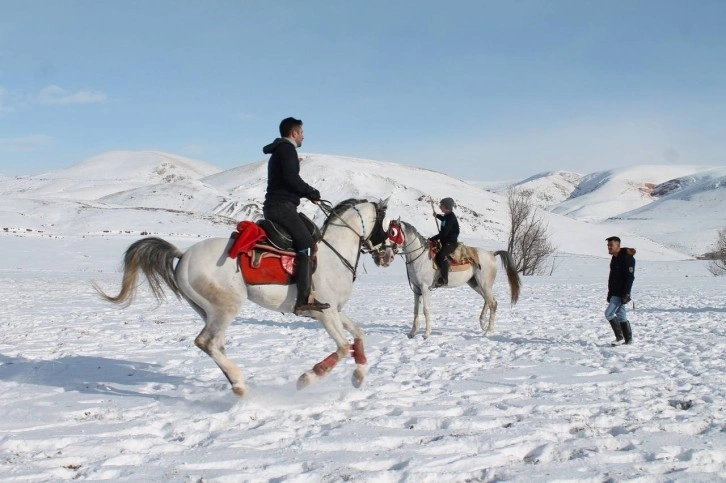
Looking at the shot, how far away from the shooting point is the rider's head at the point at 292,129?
7.39 m

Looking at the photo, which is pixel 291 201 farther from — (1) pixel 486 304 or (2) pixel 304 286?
(1) pixel 486 304

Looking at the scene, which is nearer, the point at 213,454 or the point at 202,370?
the point at 213,454

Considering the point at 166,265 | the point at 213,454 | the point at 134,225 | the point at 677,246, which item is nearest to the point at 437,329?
the point at 166,265

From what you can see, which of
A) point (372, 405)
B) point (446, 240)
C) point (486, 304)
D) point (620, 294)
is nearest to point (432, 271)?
point (446, 240)

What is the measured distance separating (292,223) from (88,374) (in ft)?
13.0

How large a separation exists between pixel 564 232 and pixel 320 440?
82391 millimetres

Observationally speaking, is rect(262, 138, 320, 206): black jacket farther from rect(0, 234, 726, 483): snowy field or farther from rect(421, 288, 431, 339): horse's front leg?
rect(421, 288, 431, 339): horse's front leg

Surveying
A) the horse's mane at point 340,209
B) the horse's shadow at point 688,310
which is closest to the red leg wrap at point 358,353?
the horse's mane at point 340,209

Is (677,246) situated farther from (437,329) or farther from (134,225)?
(437,329)

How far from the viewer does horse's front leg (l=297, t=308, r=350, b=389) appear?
22.2 ft

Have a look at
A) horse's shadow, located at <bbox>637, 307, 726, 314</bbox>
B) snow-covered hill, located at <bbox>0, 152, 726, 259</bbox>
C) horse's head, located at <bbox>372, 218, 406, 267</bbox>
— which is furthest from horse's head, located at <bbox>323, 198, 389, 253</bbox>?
snow-covered hill, located at <bbox>0, 152, 726, 259</bbox>

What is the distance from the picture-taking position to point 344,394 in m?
7.01

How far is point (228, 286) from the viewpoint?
7.00m

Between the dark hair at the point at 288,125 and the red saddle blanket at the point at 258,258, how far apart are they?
128 centimetres
